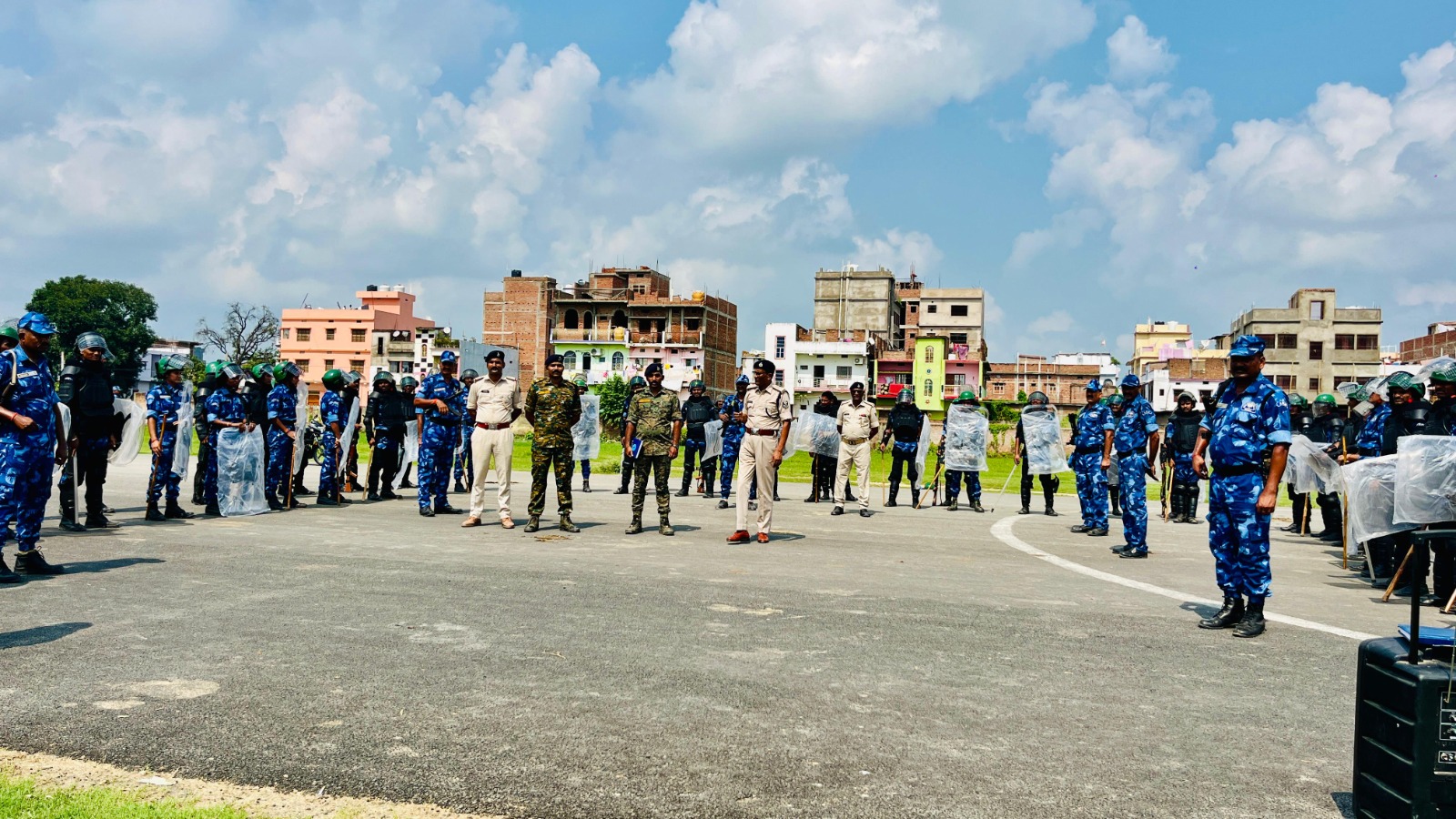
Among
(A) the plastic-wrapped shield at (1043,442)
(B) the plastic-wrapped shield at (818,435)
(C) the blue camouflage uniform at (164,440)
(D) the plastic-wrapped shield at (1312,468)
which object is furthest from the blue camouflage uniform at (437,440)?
(D) the plastic-wrapped shield at (1312,468)

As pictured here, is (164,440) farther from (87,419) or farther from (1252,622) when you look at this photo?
(1252,622)

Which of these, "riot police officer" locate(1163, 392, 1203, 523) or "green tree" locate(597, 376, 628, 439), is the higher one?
"green tree" locate(597, 376, 628, 439)

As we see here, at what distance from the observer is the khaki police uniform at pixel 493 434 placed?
41.3ft

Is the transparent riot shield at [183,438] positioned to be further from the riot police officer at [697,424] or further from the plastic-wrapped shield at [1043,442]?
the plastic-wrapped shield at [1043,442]

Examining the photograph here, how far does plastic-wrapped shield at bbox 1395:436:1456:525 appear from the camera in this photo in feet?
29.1

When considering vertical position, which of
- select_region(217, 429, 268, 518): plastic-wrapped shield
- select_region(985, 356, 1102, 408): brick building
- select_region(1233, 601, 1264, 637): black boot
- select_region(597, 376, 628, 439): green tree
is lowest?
select_region(1233, 601, 1264, 637): black boot

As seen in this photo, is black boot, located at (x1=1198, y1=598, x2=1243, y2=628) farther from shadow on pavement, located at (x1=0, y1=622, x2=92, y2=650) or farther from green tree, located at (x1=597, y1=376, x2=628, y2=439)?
green tree, located at (x1=597, y1=376, x2=628, y2=439)

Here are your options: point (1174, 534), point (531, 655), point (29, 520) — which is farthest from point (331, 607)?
point (1174, 534)

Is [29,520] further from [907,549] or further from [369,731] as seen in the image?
[907,549]

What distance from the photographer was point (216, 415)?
13.1 m

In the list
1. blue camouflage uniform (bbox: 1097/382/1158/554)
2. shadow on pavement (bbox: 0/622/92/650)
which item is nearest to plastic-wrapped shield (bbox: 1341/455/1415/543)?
blue camouflage uniform (bbox: 1097/382/1158/554)

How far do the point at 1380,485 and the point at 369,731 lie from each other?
372 inches

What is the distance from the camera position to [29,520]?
26.1 feet

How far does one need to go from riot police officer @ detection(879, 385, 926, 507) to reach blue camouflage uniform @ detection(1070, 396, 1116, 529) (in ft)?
13.4
